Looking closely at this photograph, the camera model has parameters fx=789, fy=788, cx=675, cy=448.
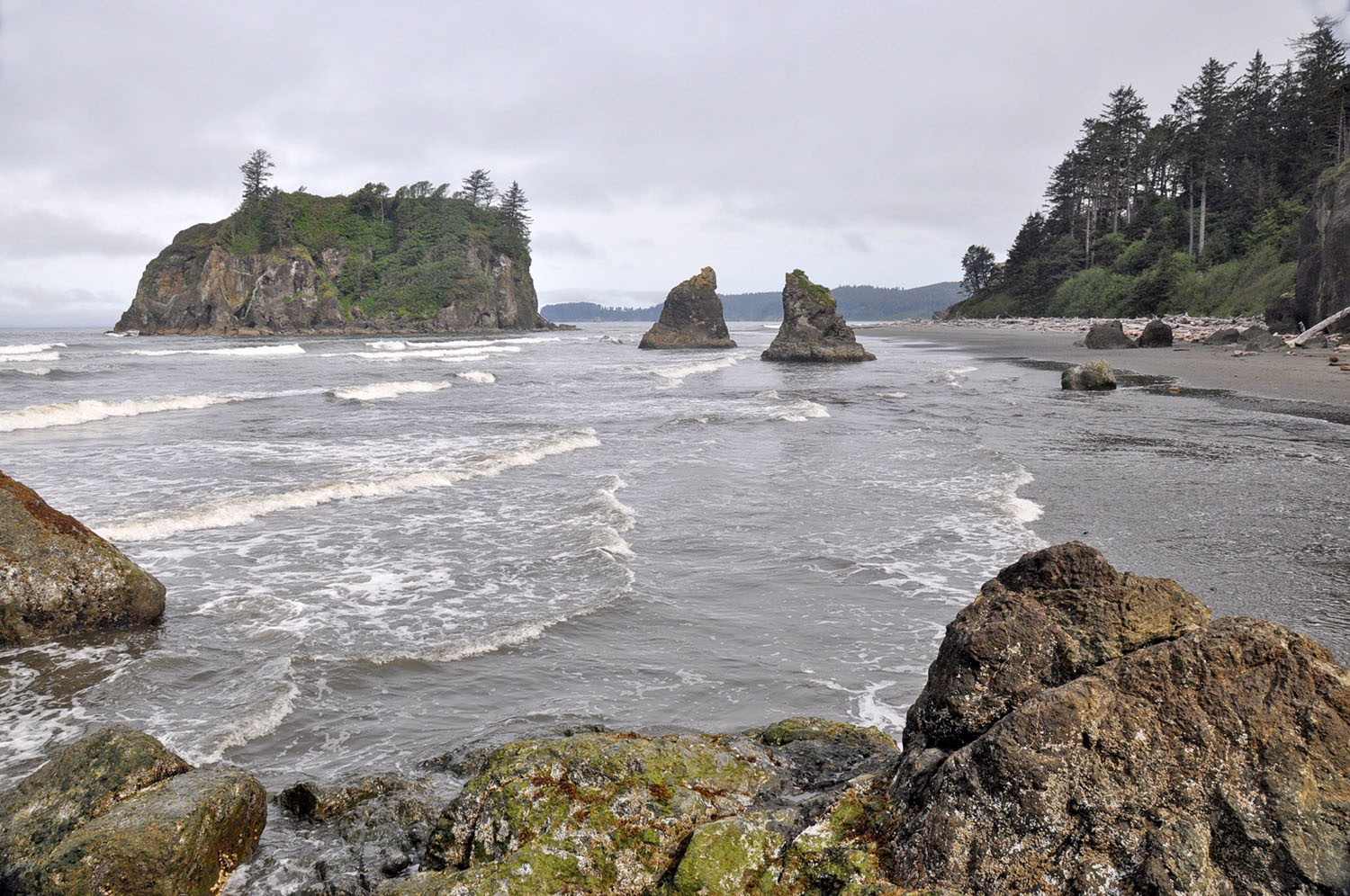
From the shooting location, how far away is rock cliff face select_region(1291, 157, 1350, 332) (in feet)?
102

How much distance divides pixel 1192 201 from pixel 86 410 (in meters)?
73.9

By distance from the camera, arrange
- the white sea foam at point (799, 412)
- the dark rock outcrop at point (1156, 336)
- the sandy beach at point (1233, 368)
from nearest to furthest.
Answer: the sandy beach at point (1233, 368), the white sea foam at point (799, 412), the dark rock outcrop at point (1156, 336)

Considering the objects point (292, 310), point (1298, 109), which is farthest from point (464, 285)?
point (1298, 109)

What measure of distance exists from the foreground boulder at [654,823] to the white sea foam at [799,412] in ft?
57.5

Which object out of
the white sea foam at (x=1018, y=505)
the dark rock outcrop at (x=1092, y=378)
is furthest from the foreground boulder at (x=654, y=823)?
the dark rock outcrop at (x=1092, y=378)

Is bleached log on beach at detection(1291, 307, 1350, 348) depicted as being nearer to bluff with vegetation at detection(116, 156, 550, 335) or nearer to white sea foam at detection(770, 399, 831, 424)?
white sea foam at detection(770, 399, 831, 424)

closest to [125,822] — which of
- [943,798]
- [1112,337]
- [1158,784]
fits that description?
[943,798]

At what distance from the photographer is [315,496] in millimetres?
11977

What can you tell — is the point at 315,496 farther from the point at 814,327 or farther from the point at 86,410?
the point at 814,327

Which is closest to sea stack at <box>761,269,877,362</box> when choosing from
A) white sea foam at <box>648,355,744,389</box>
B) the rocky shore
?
white sea foam at <box>648,355,744,389</box>

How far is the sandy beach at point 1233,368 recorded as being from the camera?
20.4 metres

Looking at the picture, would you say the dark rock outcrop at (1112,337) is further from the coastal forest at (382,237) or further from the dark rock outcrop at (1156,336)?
the coastal forest at (382,237)

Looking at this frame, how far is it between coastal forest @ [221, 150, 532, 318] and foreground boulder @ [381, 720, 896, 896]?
104 meters

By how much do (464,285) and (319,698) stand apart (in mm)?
103948
